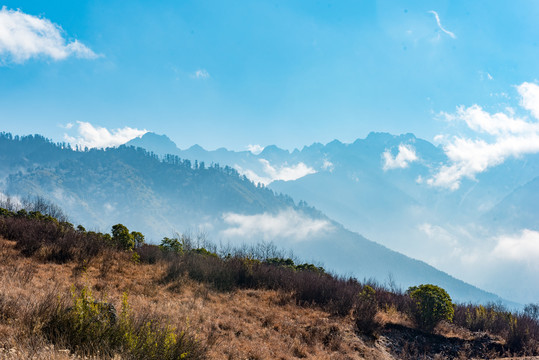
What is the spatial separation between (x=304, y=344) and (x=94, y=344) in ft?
20.1

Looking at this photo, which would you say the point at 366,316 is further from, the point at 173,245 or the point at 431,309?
the point at 173,245

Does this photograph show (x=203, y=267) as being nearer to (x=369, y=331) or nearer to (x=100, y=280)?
(x=100, y=280)

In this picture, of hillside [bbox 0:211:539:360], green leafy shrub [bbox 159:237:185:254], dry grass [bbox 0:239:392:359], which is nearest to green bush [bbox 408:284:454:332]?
hillside [bbox 0:211:539:360]

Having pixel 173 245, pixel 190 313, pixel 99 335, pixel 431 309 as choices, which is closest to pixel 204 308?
pixel 190 313

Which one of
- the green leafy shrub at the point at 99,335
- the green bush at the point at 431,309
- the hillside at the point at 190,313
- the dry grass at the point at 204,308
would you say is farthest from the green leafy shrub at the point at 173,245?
the green leafy shrub at the point at 99,335

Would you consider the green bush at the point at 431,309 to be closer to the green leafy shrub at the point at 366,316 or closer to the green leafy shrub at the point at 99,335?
the green leafy shrub at the point at 366,316

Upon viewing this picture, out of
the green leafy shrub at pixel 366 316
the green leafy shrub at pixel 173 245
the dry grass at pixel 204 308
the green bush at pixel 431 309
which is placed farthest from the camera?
the green leafy shrub at pixel 173 245

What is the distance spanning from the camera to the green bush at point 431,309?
12.4 metres

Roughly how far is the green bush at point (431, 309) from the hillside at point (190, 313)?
390 millimetres

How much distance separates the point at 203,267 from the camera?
1440cm

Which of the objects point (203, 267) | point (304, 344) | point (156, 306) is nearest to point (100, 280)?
point (156, 306)

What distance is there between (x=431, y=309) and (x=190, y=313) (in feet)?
32.8

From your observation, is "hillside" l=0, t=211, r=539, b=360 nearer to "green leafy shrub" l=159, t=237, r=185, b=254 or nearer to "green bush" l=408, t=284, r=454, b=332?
"green bush" l=408, t=284, r=454, b=332

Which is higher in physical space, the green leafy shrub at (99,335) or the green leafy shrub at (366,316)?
the green leafy shrub at (366,316)
